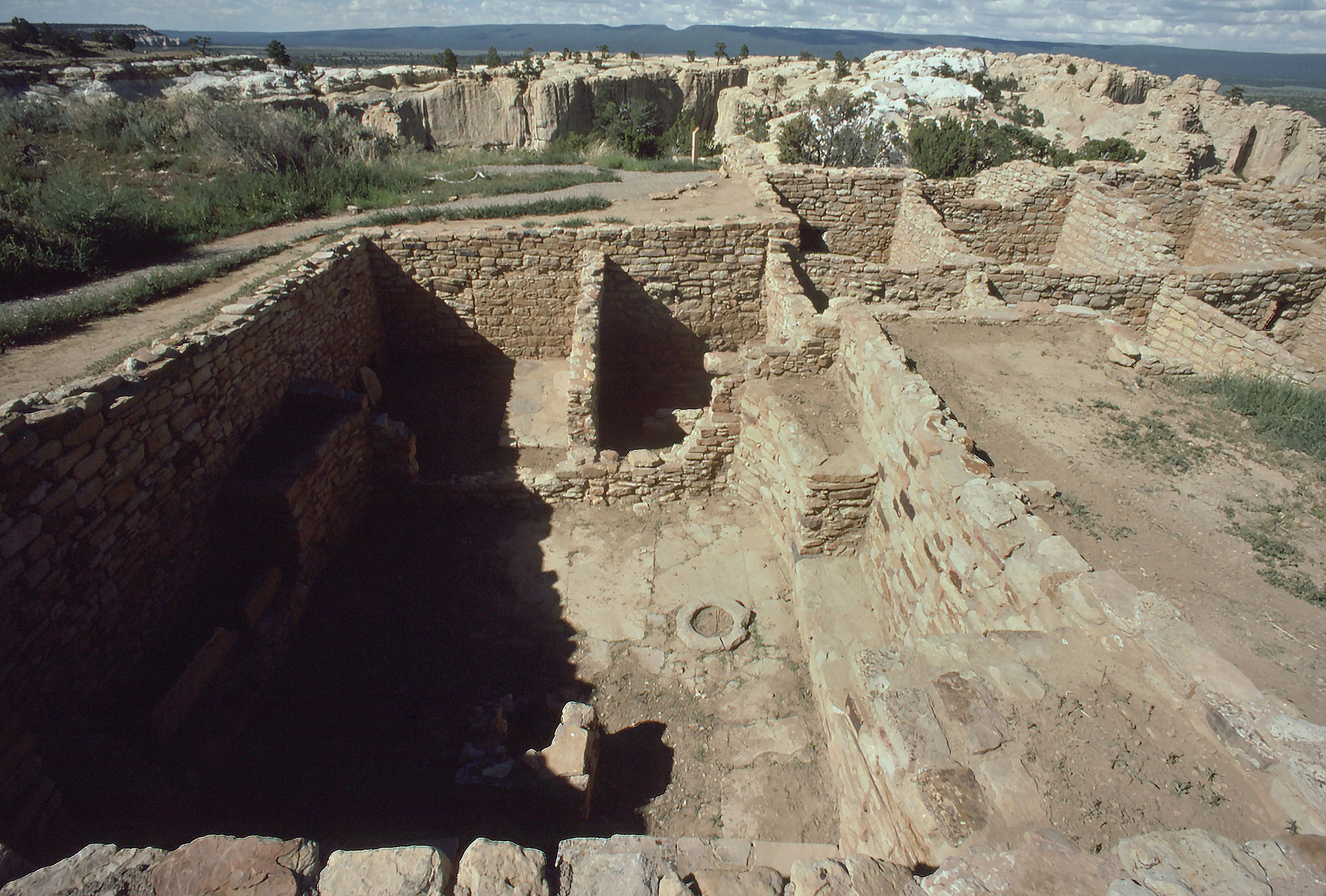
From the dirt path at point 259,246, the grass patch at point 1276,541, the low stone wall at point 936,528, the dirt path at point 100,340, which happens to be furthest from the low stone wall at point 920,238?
the dirt path at point 100,340

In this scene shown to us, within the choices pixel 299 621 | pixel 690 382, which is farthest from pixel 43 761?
pixel 690 382

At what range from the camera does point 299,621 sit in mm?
6336

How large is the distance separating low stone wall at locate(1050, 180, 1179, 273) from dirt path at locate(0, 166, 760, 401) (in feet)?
19.5

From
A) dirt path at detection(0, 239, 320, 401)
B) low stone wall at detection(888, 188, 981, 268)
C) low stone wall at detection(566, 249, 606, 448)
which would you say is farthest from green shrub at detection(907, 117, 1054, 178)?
dirt path at detection(0, 239, 320, 401)

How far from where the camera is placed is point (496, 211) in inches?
484

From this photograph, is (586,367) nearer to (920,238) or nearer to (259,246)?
(259,246)

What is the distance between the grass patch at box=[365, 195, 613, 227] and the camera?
11.9 meters

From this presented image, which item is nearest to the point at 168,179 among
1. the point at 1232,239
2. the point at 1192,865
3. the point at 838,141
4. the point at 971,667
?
the point at 838,141

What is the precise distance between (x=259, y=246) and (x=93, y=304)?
11.4 feet

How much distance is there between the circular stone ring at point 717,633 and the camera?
6.29 m

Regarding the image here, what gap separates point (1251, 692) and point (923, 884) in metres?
1.73

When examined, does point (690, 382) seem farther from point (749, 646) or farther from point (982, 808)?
point (982, 808)

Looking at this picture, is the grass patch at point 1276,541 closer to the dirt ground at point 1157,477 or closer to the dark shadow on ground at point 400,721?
the dirt ground at point 1157,477

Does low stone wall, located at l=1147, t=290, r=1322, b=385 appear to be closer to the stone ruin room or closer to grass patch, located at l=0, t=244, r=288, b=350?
the stone ruin room
